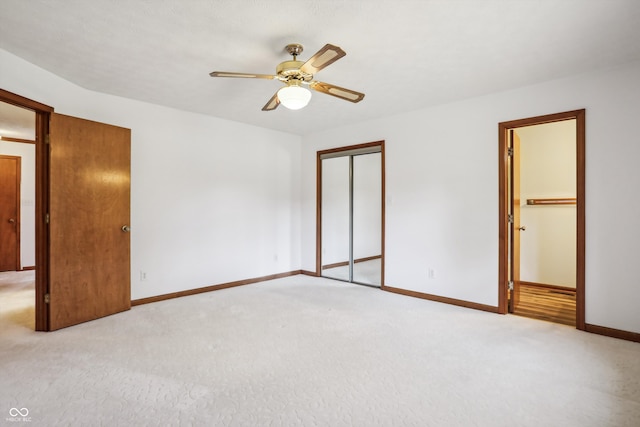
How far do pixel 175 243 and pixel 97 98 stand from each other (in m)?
1.85

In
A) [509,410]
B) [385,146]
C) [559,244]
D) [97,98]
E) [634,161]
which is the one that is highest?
[97,98]

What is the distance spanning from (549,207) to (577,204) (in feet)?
6.62

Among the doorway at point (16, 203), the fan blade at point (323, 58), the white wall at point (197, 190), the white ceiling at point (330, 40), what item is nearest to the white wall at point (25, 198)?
the doorway at point (16, 203)

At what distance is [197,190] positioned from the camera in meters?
4.46

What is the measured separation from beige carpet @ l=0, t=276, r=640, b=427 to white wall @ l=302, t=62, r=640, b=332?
52 centimetres

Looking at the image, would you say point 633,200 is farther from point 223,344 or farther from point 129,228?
point 129,228

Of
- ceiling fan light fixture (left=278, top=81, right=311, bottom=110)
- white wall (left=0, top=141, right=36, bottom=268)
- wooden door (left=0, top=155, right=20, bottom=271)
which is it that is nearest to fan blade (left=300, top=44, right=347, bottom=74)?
ceiling fan light fixture (left=278, top=81, right=311, bottom=110)

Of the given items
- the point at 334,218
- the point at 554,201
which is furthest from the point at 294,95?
the point at 554,201

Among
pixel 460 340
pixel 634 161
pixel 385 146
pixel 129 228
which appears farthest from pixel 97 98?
pixel 634 161

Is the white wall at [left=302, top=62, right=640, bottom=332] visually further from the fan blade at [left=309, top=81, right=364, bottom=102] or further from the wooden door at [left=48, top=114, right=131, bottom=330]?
the wooden door at [left=48, top=114, right=131, bottom=330]

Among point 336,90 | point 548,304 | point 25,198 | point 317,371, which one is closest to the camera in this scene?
point 317,371

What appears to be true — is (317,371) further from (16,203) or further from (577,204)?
(16,203)

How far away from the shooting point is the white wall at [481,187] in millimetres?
2918

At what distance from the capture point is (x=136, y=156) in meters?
3.91
